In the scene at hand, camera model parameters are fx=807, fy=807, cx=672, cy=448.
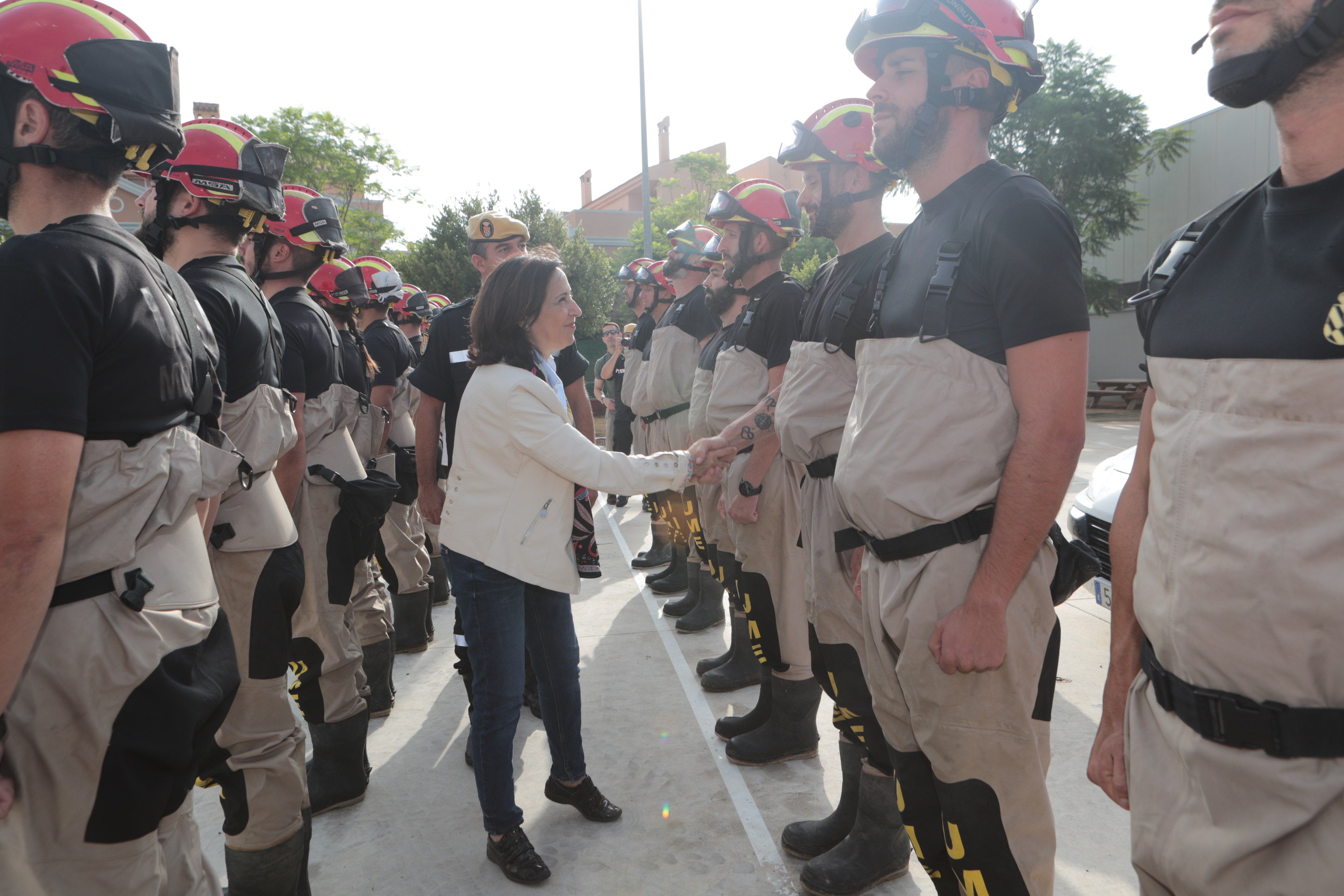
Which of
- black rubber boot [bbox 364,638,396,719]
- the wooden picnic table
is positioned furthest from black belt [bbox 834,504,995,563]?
the wooden picnic table

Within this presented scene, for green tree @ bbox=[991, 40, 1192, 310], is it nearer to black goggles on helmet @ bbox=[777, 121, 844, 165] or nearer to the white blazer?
black goggles on helmet @ bbox=[777, 121, 844, 165]

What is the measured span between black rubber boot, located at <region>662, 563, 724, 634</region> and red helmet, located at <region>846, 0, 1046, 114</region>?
4.26m

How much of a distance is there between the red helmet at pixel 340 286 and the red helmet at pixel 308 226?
1.49 metres

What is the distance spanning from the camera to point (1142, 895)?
1.57 meters

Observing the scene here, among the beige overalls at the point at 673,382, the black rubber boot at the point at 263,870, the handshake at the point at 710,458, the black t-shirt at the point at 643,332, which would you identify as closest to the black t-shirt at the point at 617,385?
the black t-shirt at the point at 643,332

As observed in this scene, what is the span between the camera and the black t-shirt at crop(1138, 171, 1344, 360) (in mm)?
1273

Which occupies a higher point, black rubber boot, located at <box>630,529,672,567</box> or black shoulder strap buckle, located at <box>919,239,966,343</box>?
black shoulder strap buckle, located at <box>919,239,966,343</box>

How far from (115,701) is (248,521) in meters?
1.17

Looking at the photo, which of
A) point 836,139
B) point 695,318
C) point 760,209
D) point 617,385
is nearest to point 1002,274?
point 836,139

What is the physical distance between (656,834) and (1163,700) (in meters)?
2.42

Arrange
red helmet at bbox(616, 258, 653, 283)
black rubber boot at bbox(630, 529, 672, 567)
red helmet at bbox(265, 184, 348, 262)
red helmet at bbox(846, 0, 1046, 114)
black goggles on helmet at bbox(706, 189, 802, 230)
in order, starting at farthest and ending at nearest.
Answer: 1. red helmet at bbox(616, 258, 653, 283)
2. black rubber boot at bbox(630, 529, 672, 567)
3. black goggles on helmet at bbox(706, 189, 802, 230)
4. red helmet at bbox(265, 184, 348, 262)
5. red helmet at bbox(846, 0, 1046, 114)

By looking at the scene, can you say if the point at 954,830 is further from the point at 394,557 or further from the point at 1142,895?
the point at 394,557

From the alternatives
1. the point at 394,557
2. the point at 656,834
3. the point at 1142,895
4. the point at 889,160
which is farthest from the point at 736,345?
the point at 1142,895

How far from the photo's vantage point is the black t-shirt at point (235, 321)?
263cm
